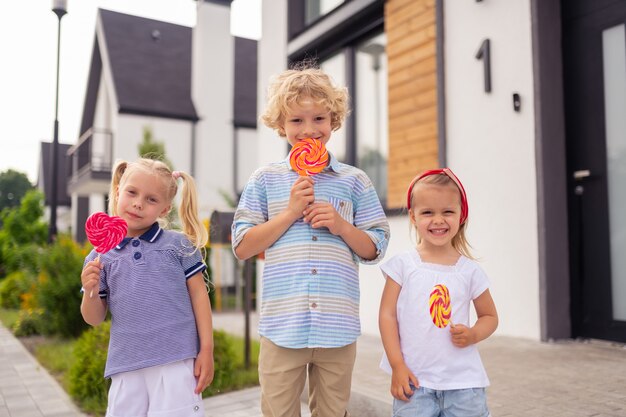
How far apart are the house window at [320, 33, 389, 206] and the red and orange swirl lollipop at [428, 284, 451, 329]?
5.07 m

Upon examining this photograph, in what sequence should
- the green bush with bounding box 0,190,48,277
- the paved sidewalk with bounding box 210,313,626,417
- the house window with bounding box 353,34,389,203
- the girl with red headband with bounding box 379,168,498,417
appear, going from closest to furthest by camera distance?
the girl with red headband with bounding box 379,168,498,417 → the paved sidewalk with bounding box 210,313,626,417 → the house window with bounding box 353,34,389,203 → the green bush with bounding box 0,190,48,277

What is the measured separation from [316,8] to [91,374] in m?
6.59

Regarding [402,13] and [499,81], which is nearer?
[499,81]

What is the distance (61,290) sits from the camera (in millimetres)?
6848

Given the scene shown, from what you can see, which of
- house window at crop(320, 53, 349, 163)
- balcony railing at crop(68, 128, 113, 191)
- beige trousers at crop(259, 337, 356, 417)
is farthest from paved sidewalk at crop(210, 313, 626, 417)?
balcony railing at crop(68, 128, 113, 191)

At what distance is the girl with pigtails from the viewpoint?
2146 millimetres

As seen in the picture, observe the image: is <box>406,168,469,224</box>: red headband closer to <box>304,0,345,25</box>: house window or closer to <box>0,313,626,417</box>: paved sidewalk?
<box>0,313,626,417</box>: paved sidewalk

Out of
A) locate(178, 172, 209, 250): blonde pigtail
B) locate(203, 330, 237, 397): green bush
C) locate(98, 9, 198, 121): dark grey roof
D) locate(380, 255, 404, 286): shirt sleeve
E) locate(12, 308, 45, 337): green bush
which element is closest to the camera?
locate(380, 255, 404, 286): shirt sleeve

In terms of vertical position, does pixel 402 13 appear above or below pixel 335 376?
above

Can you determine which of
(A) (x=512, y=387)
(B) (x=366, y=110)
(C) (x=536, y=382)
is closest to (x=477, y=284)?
(A) (x=512, y=387)

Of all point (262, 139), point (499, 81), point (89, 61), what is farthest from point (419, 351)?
point (89, 61)

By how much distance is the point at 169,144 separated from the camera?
57.7 ft

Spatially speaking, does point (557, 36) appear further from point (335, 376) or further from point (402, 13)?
point (335, 376)

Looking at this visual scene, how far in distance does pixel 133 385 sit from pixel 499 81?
4.47m
